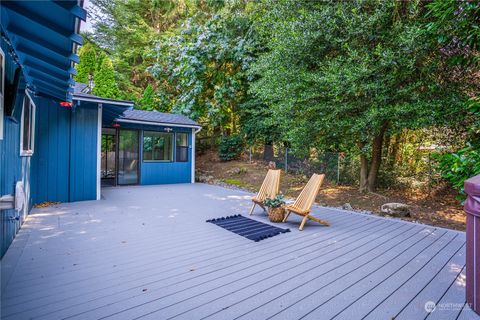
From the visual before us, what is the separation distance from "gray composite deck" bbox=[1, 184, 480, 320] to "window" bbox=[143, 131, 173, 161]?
5.01m

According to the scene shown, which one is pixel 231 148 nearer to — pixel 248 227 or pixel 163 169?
pixel 163 169

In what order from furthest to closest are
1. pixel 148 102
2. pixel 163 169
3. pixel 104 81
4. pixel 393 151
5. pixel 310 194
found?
pixel 148 102 < pixel 104 81 < pixel 163 169 < pixel 393 151 < pixel 310 194

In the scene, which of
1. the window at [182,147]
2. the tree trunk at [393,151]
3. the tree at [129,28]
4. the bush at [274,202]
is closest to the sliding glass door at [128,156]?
the window at [182,147]

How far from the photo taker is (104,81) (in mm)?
12617

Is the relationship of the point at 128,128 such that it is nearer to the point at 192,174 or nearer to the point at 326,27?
the point at 192,174

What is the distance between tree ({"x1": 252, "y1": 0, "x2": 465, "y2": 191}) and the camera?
5.43 metres

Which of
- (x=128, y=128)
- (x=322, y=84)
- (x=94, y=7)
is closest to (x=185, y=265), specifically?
(x=322, y=84)

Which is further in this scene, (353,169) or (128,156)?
(128,156)

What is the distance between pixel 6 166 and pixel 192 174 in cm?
760

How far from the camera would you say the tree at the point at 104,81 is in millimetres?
12508

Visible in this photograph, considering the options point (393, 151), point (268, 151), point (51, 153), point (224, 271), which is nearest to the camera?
point (224, 271)

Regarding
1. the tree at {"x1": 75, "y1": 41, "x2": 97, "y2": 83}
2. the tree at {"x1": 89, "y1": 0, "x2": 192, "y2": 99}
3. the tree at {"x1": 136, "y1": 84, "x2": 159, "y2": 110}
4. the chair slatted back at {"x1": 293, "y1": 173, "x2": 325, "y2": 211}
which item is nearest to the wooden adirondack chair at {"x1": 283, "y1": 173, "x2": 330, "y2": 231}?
the chair slatted back at {"x1": 293, "y1": 173, "x2": 325, "y2": 211}

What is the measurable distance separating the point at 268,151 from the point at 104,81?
8.40 m

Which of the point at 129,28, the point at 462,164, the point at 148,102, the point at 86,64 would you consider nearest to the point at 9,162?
the point at 462,164
